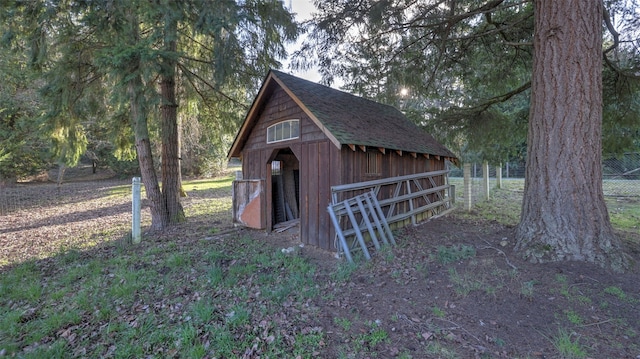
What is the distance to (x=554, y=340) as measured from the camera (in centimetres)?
305

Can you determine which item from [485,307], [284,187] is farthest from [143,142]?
[485,307]

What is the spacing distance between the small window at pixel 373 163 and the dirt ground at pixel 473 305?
2.03 m

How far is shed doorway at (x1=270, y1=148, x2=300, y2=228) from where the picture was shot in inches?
384

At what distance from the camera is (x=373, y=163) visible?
7.30 metres

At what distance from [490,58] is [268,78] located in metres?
6.37

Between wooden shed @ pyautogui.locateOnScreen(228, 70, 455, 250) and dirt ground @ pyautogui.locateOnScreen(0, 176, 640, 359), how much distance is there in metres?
1.73

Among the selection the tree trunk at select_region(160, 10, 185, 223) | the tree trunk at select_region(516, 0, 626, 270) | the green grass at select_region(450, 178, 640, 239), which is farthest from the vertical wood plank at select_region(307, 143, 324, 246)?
the green grass at select_region(450, 178, 640, 239)

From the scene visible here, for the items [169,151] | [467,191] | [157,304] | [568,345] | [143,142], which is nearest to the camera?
[568,345]

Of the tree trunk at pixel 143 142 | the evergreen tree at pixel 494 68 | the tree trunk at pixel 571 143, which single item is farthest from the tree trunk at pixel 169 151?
the tree trunk at pixel 571 143

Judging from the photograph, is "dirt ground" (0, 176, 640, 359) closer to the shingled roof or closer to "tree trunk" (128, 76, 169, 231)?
the shingled roof

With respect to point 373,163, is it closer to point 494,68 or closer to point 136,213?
point 494,68

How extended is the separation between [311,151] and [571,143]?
4964mm

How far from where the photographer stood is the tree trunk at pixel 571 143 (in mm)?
4625

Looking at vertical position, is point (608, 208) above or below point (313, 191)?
below
